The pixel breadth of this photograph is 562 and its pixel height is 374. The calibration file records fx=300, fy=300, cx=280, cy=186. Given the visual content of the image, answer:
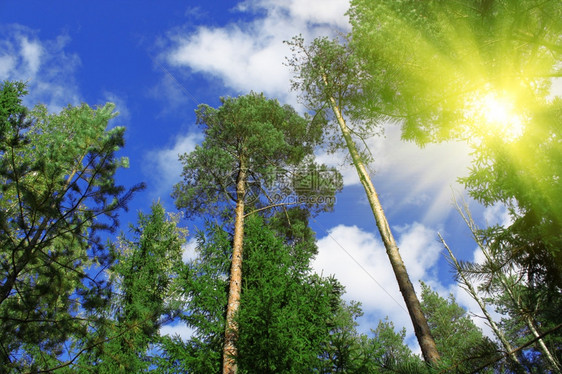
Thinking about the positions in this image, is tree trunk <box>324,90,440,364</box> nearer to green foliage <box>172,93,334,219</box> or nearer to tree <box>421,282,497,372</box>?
green foliage <box>172,93,334,219</box>

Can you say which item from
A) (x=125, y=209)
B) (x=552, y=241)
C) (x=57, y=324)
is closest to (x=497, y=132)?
(x=552, y=241)

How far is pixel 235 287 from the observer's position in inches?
277

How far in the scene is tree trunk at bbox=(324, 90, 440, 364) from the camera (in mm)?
5238

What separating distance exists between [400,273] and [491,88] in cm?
406

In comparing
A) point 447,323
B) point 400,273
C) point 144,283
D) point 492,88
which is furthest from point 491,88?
point 447,323

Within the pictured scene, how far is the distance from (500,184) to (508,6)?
8.63ft

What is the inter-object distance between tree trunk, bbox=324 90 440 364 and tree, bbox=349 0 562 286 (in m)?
1.78

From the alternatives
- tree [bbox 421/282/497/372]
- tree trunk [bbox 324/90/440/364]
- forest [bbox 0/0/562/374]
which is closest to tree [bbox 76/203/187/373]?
forest [bbox 0/0/562/374]

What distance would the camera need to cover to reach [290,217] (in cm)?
1219

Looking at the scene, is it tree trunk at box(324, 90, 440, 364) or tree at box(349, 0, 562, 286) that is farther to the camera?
tree trunk at box(324, 90, 440, 364)

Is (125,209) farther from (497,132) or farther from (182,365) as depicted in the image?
(497,132)

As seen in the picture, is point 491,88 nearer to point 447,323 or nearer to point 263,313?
point 263,313

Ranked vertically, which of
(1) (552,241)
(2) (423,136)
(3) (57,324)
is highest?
(2) (423,136)

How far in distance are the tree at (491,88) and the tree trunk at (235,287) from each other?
471 cm
